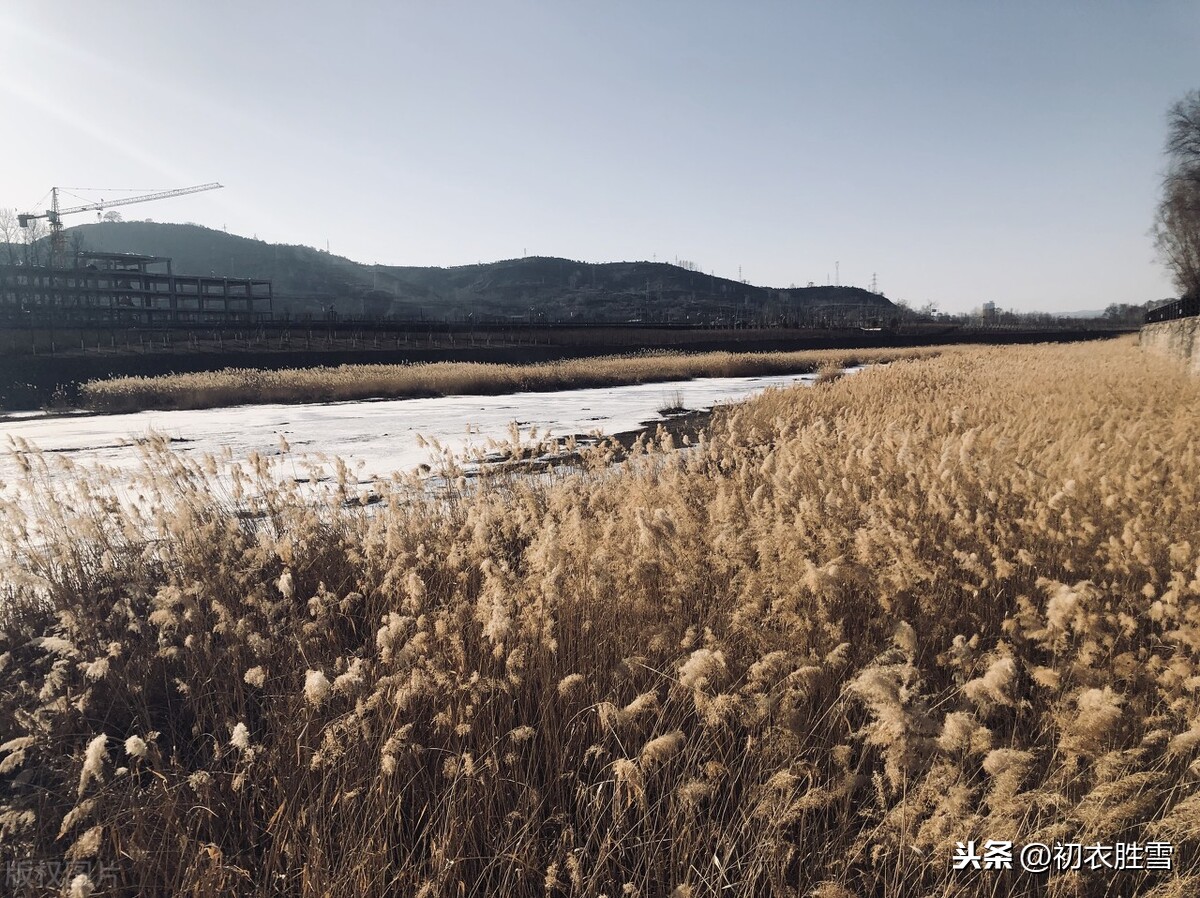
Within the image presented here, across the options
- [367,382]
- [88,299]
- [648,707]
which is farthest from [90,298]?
[648,707]

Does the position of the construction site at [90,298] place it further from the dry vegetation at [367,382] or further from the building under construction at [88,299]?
the dry vegetation at [367,382]

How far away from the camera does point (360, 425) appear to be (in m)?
19.3

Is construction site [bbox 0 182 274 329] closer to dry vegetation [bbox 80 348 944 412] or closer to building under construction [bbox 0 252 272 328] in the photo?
building under construction [bbox 0 252 272 328]

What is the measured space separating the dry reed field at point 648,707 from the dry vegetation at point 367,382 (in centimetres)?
2485

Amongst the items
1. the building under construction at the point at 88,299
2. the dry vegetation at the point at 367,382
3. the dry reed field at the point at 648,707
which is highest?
the building under construction at the point at 88,299

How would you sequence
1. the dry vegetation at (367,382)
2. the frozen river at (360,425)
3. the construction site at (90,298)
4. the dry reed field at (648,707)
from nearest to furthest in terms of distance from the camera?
1. the dry reed field at (648,707)
2. the frozen river at (360,425)
3. the dry vegetation at (367,382)
4. the construction site at (90,298)

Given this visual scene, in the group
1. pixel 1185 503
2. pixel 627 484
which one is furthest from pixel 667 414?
pixel 1185 503

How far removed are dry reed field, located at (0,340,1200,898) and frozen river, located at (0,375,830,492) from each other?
247 inches

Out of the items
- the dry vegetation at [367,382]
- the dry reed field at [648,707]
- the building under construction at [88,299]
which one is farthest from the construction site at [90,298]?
the dry reed field at [648,707]

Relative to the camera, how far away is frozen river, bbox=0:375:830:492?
13.6 metres

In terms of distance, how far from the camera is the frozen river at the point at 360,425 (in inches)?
537

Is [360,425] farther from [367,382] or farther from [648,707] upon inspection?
[648,707]

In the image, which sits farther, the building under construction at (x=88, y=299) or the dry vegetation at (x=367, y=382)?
the building under construction at (x=88, y=299)

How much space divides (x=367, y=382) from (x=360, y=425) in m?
12.1
